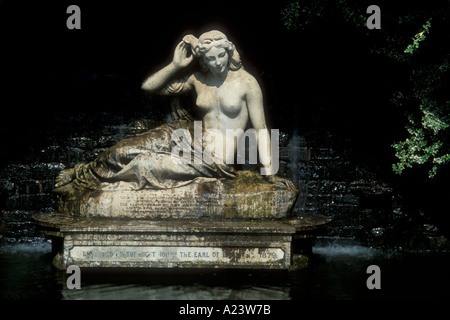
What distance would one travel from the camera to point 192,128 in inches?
259

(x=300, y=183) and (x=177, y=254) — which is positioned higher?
(x=300, y=183)

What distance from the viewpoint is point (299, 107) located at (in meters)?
8.04

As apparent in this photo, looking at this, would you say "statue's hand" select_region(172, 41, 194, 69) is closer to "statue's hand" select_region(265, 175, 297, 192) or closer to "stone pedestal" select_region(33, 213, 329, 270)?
"statue's hand" select_region(265, 175, 297, 192)

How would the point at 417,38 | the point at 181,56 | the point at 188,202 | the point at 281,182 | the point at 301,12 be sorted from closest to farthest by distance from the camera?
the point at 188,202 < the point at 281,182 < the point at 181,56 < the point at 417,38 < the point at 301,12

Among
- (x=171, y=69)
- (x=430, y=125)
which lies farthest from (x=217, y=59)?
(x=430, y=125)

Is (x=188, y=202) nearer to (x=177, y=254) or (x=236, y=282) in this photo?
(x=177, y=254)

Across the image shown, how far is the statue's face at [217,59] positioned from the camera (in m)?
6.30

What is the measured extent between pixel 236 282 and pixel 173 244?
2.12 feet

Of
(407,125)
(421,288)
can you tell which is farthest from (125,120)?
(421,288)

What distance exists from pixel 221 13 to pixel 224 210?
10.2 ft

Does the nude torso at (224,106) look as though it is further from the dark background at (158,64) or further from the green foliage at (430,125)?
the green foliage at (430,125)

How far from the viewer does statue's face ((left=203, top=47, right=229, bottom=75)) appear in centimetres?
630

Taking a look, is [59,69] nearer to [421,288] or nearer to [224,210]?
[224,210]

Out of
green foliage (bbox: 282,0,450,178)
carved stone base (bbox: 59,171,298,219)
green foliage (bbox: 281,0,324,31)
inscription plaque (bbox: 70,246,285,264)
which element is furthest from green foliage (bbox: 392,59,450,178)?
inscription plaque (bbox: 70,246,285,264)
